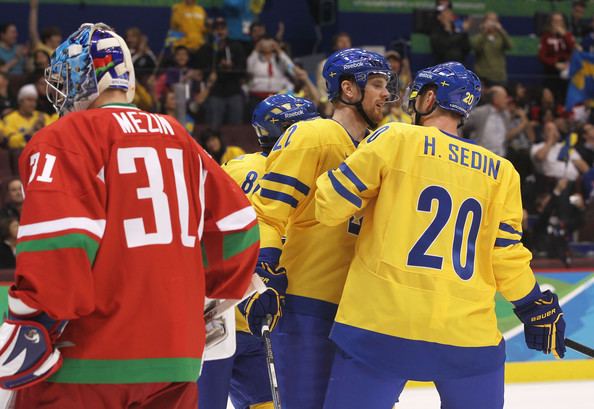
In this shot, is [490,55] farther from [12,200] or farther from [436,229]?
[436,229]

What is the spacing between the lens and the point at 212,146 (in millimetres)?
7082

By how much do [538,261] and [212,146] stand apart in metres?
2.40

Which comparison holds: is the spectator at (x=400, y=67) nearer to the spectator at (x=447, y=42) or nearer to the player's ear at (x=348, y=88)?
the spectator at (x=447, y=42)

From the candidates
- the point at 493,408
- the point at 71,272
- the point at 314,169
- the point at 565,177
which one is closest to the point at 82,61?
the point at 71,272

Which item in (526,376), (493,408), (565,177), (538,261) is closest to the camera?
(493,408)

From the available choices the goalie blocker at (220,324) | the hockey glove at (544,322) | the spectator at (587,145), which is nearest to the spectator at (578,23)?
the spectator at (587,145)

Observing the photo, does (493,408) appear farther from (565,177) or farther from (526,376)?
(565,177)

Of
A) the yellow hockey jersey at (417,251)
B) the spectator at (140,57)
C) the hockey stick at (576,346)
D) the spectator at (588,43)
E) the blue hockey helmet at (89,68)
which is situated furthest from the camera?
the spectator at (588,43)

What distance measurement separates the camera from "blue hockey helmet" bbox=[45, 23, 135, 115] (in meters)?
2.12

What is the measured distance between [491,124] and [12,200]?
3.98 meters

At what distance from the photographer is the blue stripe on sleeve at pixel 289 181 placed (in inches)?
116

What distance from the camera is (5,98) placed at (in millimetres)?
7152

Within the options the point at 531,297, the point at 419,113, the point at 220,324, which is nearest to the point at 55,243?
the point at 220,324

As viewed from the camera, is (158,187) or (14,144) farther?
(14,144)
